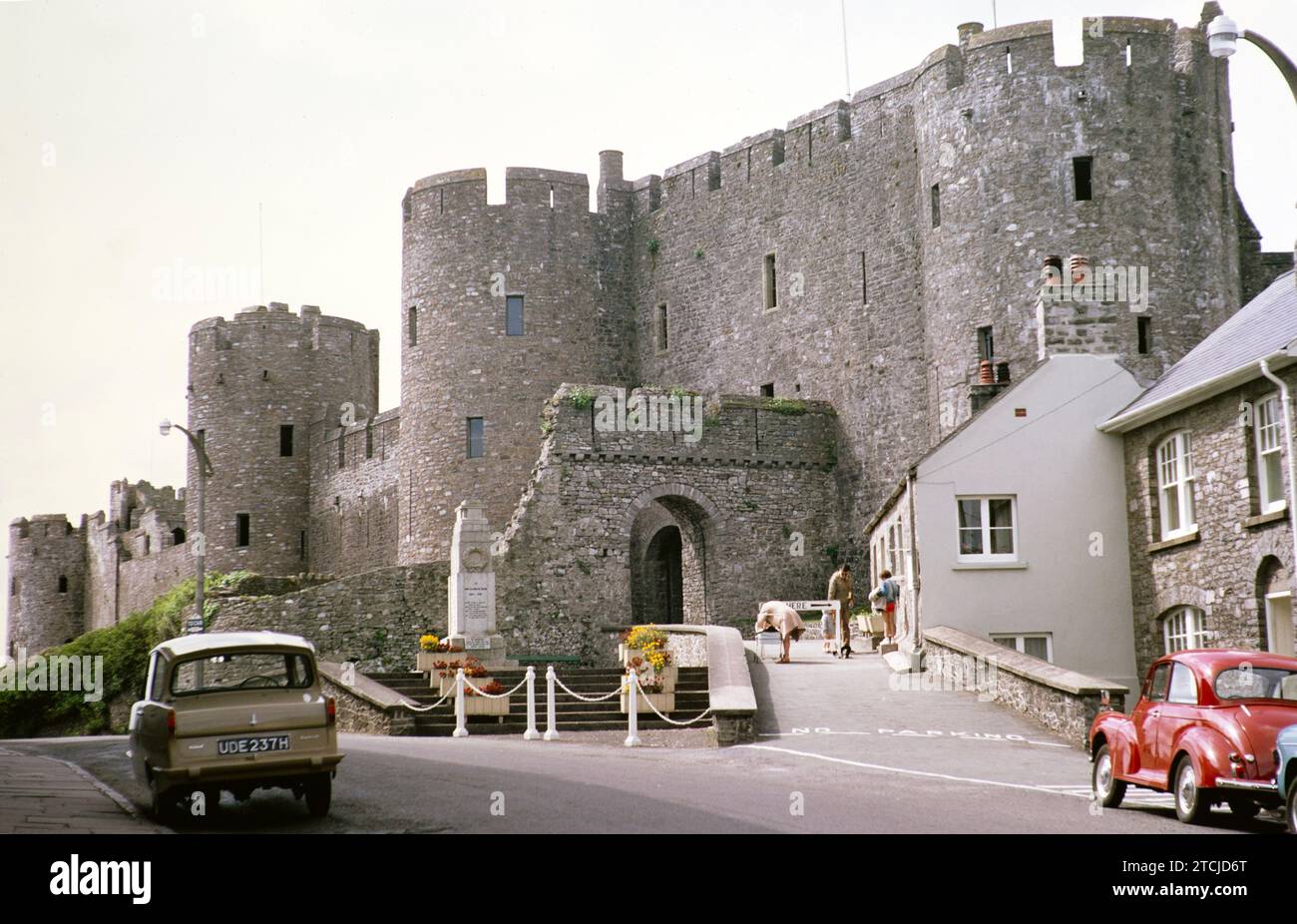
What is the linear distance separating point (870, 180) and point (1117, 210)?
21.8 ft

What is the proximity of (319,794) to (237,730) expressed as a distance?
785 mm

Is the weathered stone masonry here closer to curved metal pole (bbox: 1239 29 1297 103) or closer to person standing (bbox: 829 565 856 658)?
person standing (bbox: 829 565 856 658)

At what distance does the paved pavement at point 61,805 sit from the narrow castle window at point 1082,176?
2188cm

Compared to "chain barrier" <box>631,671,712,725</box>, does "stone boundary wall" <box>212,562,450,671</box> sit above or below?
above

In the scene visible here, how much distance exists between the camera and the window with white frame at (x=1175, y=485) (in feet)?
74.5

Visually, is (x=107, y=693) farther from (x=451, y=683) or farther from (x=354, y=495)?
(x=451, y=683)

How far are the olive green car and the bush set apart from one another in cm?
2303

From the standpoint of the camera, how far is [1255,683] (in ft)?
40.5

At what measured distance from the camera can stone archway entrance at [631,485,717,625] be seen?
34.8 meters

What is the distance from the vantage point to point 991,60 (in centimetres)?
3266

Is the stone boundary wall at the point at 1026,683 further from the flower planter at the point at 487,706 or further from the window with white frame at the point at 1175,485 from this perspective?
the flower planter at the point at 487,706

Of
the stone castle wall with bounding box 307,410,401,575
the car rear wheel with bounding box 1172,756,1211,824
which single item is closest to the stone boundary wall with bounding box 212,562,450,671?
the stone castle wall with bounding box 307,410,401,575

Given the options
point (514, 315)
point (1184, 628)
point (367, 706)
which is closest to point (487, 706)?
point (367, 706)
